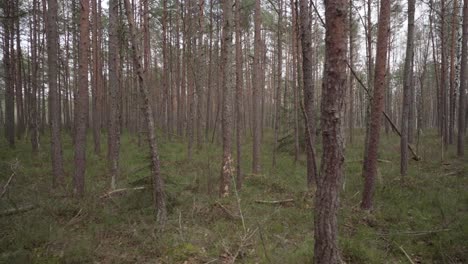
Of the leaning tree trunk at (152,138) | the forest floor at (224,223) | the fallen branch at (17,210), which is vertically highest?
the leaning tree trunk at (152,138)

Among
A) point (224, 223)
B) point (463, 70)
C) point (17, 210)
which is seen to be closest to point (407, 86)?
point (463, 70)

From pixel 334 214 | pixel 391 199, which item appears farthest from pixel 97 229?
pixel 391 199

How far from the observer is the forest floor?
16.3 ft

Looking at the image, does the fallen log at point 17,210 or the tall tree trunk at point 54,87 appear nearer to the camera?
the fallen log at point 17,210

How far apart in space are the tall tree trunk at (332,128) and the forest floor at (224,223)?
3.70 ft

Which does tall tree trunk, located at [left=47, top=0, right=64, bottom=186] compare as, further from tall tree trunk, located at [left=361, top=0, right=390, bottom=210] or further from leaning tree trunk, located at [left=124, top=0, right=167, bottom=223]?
tall tree trunk, located at [left=361, top=0, right=390, bottom=210]

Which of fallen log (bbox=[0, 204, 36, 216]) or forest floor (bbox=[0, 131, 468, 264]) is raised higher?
fallen log (bbox=[0, 204, 36, 216])

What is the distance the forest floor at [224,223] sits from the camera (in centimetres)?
497

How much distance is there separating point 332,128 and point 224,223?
416 centimetres

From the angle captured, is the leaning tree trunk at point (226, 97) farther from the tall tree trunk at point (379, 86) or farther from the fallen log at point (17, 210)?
the fallen log at point (17, 210)

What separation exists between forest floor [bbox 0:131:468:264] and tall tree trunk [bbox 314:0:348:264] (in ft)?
3.70

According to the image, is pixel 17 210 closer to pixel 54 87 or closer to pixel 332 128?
pixel 54 87

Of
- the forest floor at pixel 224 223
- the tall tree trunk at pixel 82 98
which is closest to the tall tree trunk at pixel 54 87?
the forest floor at pixel 224 223

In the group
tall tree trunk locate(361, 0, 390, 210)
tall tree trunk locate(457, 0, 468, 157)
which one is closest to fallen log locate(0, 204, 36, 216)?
tall tree trunk locate(361, 0, 390, 210)
